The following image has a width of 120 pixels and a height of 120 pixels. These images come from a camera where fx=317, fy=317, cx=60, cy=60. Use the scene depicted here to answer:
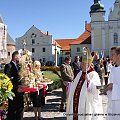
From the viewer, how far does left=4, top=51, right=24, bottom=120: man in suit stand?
7.19 metres

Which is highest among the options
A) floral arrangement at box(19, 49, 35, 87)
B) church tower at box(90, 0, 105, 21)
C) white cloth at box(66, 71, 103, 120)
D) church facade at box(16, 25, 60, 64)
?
church tower at box(90, 0, 105, 21)

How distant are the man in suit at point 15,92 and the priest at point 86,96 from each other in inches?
52.7

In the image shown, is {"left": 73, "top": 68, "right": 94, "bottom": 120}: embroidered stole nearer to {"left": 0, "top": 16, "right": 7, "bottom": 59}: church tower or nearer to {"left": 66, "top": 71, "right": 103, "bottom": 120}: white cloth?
{"left": 66, "top": 71, "right": 103, "bottom": 120}: white cloth

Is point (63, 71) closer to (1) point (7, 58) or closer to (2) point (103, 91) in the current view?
(2) point (103, 91)

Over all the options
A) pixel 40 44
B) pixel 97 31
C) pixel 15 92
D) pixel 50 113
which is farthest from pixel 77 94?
pixel 40 44

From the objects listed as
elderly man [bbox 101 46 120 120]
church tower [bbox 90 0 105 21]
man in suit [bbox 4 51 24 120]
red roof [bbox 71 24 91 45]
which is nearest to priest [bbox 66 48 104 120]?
elderly man [bbox 101 46 120 120]

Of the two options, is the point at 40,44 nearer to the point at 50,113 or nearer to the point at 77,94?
the point at 50,113

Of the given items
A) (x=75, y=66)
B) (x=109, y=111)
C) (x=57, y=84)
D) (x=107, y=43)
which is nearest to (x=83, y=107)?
(x=109, y=111)

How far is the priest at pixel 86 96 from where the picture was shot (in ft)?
21.3

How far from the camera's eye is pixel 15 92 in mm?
7188

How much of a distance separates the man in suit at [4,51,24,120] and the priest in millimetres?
1338

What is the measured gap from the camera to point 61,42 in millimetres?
81875

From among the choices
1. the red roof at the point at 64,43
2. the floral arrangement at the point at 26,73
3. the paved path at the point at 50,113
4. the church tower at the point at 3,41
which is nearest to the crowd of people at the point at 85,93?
the floral arrangement at the point at 26,73

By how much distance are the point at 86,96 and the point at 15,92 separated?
65.9 inches
